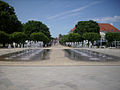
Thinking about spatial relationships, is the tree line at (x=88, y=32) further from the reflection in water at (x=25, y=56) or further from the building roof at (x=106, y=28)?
the reflection in water at (x=25, y=56)

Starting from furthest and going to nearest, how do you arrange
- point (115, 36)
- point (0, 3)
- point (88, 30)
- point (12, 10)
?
point (88, 30)
point (115, 36)
point (12, 10)
point (0, 3)

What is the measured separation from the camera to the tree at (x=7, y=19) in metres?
46.0

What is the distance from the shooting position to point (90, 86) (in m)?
5.54

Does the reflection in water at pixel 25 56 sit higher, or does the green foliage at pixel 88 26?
the green foliage at pixel 88 26

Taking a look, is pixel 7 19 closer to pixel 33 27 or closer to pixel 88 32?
pixel 33 27

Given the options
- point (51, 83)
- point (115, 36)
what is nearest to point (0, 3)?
point (115, 36)

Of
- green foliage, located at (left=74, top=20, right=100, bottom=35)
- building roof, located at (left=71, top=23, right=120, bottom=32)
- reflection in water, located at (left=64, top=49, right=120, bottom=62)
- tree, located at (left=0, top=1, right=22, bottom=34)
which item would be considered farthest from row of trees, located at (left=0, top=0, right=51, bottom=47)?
building roof, located at (left=71, top=23, right=120, bottom=32)

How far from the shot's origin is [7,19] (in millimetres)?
47156

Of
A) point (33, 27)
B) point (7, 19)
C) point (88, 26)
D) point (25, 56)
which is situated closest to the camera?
point (25, 56)

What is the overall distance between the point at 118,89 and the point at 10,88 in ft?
12.1

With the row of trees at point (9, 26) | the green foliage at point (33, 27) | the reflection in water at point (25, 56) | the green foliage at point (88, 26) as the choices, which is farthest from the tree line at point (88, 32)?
the reflection in water at point (25, 56)

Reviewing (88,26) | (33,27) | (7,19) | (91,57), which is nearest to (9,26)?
(7,19)

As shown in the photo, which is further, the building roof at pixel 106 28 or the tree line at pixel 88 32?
the building roof at pixel 106 28

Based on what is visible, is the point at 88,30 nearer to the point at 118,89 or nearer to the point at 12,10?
the point at 12,10
